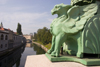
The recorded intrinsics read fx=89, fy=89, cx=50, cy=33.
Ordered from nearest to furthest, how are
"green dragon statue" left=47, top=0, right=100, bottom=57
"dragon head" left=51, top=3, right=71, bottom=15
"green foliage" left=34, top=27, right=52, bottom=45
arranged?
"green dragon statue" left=47, top=0, right=100, bottom=57, "dragon head" left=51, top=3, right=71, bottom=15, "green foliage" left=34, top=27, right=52, bottom=45

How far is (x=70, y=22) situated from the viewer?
3.48 metres

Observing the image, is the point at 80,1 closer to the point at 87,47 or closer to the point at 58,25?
the point at 58,25

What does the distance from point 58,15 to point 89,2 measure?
1.36m

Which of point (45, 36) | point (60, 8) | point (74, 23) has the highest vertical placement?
point (60, 8)

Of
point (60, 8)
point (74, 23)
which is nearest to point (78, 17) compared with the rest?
point (74, 23)

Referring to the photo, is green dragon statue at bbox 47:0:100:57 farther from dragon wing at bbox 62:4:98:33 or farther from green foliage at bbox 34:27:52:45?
green foliage at bbox 34:27:52:45

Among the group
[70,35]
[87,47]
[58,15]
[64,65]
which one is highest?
[58,15]

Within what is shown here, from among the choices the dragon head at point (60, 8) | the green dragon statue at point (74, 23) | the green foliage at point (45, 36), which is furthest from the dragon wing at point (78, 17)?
the green foliage at point (45, 36)

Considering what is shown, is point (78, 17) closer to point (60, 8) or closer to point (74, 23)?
point (74, 23)

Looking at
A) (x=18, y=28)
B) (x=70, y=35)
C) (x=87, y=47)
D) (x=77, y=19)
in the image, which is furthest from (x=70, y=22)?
(x=18, y=28)

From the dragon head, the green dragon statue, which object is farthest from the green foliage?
the green dragon statue

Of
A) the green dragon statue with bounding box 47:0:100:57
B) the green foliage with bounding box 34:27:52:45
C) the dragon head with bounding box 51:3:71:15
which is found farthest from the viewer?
the green foliage with bounding box 34:27:52:45

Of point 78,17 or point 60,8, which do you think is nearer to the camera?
point 78,17

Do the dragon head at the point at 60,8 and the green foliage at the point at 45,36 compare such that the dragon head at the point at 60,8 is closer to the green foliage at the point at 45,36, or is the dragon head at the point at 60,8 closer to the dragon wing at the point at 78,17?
the dragon wing at the point at 78,17
